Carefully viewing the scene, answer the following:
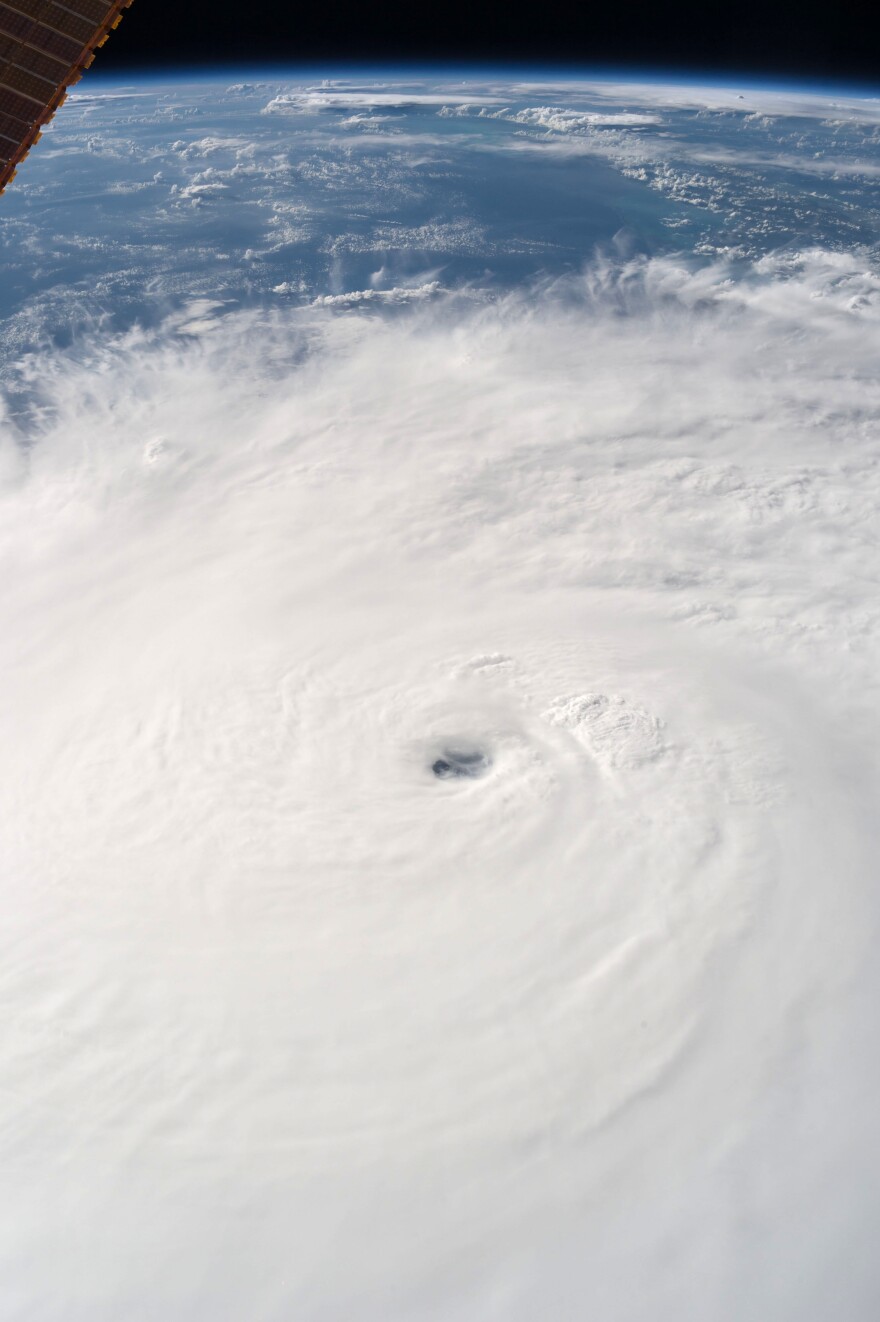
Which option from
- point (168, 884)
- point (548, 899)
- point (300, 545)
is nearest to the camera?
point (548, 899)

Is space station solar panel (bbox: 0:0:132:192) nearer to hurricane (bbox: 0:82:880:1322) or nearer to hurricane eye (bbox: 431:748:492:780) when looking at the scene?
hurricane (bbox: 0:82:880:1322)

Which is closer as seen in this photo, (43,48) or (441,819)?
(43,48)

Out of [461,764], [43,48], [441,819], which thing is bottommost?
[441,819]

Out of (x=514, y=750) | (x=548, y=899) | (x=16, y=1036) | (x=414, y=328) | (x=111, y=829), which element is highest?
(x=414, y=328)

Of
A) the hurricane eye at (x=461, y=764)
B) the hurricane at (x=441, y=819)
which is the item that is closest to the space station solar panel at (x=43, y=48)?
the hurricane at (x=441, y=819)

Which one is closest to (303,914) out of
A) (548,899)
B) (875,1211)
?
(548,899)

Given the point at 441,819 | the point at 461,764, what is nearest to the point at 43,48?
the point at 461,764

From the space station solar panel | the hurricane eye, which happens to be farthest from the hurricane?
the space station solar panel

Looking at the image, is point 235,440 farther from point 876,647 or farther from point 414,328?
point 876,647

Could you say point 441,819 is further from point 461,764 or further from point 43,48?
point 43,48
